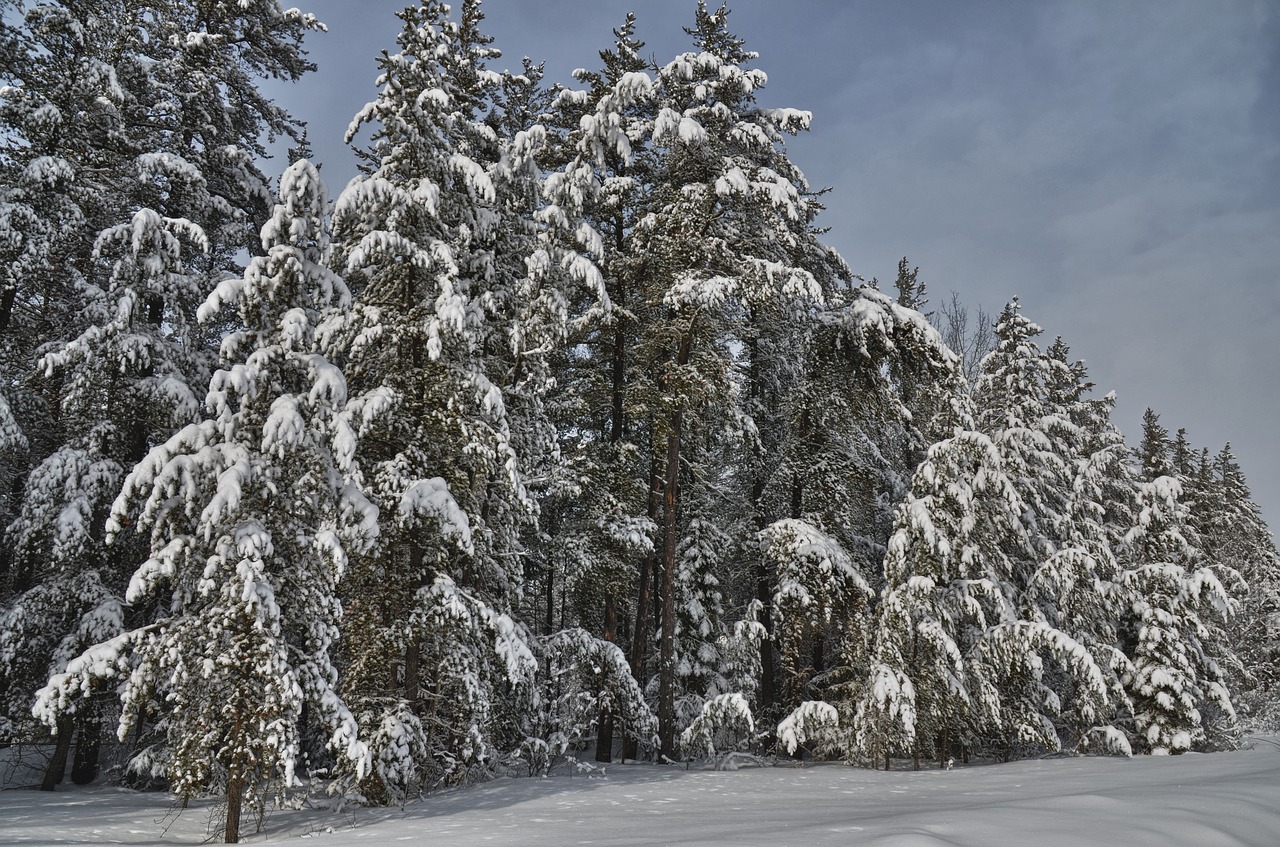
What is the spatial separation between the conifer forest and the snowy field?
0.86 meters

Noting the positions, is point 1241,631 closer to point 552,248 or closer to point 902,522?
point 902,522

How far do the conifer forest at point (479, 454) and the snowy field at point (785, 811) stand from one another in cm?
86

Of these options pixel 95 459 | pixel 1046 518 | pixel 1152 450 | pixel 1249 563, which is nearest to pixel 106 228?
pixel 95 459

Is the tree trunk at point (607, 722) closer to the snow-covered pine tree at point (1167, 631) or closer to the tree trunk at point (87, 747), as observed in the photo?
the tree trunk at point (87, 747)

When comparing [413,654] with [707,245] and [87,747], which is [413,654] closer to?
[87,747]

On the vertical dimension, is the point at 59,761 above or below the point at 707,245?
below

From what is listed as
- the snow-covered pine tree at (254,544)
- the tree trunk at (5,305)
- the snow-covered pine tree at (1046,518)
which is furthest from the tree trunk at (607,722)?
the tree trunk at (5,305)

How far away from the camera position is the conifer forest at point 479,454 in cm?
972

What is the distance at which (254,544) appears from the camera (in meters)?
8.98

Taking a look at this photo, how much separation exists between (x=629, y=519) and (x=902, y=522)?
18.9 ft

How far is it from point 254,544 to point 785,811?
6847 mm

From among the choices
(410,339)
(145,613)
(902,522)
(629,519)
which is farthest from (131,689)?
(902,522)

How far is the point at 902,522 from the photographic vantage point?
15.1m

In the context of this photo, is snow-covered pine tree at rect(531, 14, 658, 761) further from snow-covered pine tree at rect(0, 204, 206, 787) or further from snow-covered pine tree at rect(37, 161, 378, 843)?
snow-covered pine tree at rect(0, 204, 206, 787)
